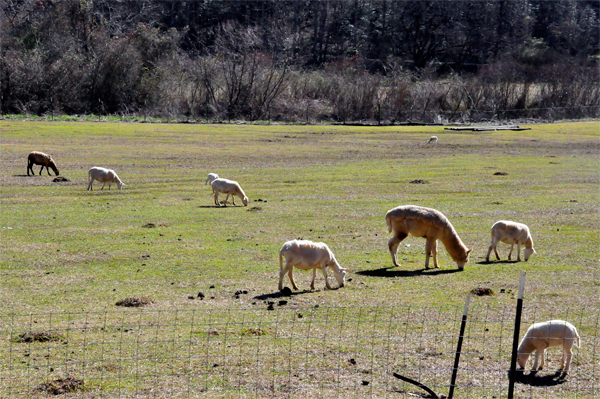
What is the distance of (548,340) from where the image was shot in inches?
437

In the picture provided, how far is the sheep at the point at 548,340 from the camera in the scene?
11094mm

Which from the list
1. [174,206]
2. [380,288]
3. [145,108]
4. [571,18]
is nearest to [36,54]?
[145,108]

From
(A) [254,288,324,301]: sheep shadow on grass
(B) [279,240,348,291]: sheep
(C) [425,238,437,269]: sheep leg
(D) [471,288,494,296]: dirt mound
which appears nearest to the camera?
(B) [279,240,348,291]: sheep

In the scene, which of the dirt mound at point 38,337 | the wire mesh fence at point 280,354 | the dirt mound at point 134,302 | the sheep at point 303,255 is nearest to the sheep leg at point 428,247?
the sheep at point 303,255

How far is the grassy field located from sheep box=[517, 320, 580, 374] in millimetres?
2736

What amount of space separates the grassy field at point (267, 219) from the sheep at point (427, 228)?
547 millimetres

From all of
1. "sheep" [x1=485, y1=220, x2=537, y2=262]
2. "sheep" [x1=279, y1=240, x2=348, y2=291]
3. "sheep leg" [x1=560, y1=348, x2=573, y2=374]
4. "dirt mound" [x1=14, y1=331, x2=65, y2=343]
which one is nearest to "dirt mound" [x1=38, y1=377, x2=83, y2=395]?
"dirt mound" [x1=14, y1=331, x2=65, y2=343]

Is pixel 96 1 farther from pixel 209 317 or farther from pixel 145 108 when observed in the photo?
pixel 209 317

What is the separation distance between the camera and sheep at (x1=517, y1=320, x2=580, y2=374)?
11094mm

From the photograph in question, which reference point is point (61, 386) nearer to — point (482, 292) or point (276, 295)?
point (276, 295)

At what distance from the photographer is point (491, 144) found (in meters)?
60.2

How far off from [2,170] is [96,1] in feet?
282

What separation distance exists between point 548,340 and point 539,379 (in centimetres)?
60

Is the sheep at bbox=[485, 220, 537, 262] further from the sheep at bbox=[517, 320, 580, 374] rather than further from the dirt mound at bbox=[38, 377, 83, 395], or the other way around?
the dirt mound at bbox=[38, 377, 83, 395]
